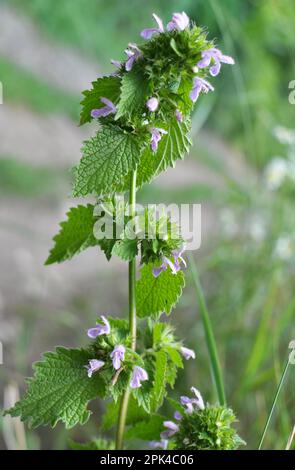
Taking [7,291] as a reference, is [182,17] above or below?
above

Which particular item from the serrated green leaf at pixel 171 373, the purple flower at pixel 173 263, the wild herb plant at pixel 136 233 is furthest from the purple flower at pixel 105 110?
the serrated green leaf at pixel 171 373

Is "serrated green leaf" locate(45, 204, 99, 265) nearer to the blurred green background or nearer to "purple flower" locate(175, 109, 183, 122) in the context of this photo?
"purple flower" locate(175, 109, 183, 122)

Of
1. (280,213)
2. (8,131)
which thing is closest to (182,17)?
(280,213)

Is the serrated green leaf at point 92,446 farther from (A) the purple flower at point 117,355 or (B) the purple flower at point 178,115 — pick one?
(B) the purple flower at point 178,115

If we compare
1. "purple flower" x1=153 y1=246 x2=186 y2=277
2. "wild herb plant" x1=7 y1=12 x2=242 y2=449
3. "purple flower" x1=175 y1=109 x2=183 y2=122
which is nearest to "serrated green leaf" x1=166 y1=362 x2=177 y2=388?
"wild herb plant" x1=7 y1=12 x2=242 y2=449

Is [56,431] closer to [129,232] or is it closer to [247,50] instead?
[129,232]

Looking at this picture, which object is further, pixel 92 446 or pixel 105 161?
pixel 92 446

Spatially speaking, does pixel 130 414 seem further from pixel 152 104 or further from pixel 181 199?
pixel 181 199

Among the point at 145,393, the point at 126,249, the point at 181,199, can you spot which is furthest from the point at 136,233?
the point at 181,199
